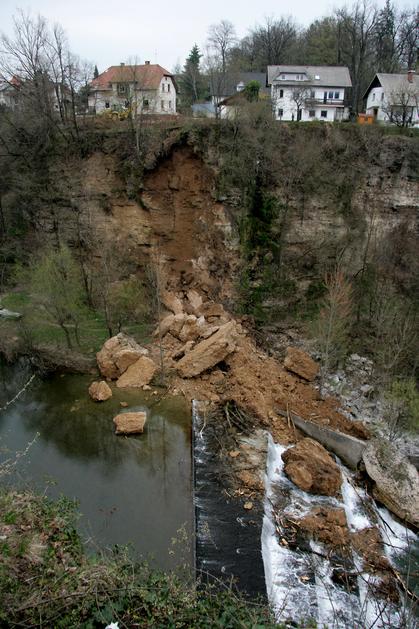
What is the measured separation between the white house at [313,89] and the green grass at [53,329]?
22.0 meters

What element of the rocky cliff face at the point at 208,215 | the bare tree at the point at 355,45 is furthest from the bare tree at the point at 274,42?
the rocky cliff face at the point at 208,215

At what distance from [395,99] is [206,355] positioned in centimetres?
2301

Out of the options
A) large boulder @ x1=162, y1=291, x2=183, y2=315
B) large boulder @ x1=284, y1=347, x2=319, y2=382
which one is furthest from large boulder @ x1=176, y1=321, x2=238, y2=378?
large boulder @ x1=162, y1=291, x2=183, y2=315

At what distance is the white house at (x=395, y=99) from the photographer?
28.5 metres

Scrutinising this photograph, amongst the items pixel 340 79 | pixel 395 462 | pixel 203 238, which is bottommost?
pixel 395 462

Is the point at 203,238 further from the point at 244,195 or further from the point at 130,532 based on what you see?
the point at 130,532

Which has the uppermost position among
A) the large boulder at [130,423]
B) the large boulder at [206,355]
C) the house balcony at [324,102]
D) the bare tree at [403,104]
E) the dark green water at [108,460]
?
the house balcony at [324,102]

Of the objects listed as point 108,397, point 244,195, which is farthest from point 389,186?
point 108,397

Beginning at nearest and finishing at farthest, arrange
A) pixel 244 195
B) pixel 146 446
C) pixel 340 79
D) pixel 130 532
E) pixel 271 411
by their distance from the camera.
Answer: pixel 130 532 < pixel 146 446 < pixel 271 411 < pixel 244 195 < pixel 340 79

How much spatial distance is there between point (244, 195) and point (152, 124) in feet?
22.0

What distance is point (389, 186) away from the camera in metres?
26.0

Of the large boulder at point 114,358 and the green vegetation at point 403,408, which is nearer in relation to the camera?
the green vegetation at point 403,408

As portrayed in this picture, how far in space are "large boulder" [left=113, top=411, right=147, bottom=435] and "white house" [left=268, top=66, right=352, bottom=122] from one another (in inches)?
1083

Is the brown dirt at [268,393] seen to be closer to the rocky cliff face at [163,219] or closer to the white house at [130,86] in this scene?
the rocky cliff face at [163,219]
